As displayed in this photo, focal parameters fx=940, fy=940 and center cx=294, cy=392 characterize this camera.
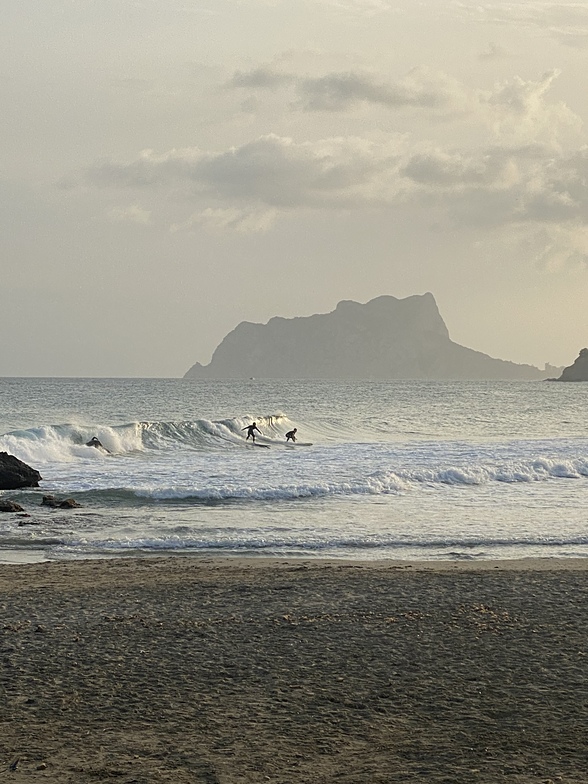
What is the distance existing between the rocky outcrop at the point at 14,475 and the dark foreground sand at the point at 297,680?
1219cm

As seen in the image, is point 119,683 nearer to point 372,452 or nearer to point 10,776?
point 10,776

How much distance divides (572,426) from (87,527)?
45263 millimetres

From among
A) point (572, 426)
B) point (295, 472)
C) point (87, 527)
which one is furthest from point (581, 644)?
point (572, 426)

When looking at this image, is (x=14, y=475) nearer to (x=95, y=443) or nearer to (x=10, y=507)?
(x=10, y=507)

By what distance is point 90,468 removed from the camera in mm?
30594

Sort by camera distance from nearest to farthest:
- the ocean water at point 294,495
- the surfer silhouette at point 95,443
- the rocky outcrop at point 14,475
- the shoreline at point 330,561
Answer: the shoreline at point 330,561
the ocean water at point 294,495
the rocky outcrop at point 14,475
the surfer silhouette at point 95,443

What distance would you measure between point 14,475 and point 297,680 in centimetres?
1756

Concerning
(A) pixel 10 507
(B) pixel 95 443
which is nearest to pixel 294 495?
(A) pixel 10 507

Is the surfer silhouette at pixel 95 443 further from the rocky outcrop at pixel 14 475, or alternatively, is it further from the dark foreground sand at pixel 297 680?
the dark foreground sand at pixel 297 680

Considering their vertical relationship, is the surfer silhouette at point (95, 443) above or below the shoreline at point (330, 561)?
above

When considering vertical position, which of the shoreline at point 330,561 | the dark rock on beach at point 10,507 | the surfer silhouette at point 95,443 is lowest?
the shoreline at point 330,561

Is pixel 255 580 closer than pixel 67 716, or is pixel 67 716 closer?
pixel 67 716

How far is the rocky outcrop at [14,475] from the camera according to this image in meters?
23.3

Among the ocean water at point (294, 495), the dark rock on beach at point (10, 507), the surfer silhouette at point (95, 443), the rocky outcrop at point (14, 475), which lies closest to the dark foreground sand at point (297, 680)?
the ocean water at point (294, 495)
